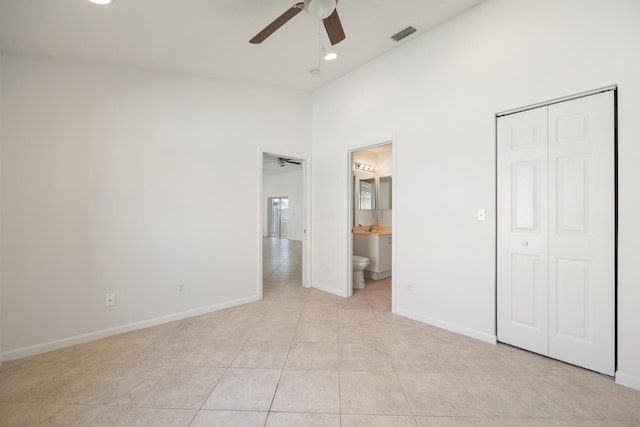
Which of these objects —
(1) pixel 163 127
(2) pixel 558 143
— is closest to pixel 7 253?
(1) pixel 163 127

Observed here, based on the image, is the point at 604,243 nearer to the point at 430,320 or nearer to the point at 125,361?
the point at 430,320

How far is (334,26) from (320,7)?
150mm

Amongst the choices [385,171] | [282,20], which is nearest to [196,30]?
[282,20]

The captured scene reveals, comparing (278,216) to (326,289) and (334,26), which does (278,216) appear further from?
(334,26)

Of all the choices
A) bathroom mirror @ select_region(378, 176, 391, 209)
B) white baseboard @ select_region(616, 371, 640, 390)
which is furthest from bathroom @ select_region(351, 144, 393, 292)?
white baseboard @ select_region(616, 371, 640, 390)

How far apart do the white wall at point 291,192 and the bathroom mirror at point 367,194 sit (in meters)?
4.80

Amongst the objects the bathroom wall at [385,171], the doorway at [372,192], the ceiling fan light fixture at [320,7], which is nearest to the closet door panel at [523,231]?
the ceiling fan light fixture at [320,7]

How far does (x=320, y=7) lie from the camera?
6.12ft

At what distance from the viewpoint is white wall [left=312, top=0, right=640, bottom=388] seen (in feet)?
6.13

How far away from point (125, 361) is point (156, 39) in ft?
9.37

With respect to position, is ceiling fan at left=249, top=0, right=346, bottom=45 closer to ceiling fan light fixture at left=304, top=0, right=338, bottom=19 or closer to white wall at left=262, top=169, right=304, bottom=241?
ceiling fan light fixture at left=304, top=0, right=338, bottom=19

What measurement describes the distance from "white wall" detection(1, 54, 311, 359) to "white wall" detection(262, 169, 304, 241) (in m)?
6.60

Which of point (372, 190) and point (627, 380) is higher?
point (372, 190)

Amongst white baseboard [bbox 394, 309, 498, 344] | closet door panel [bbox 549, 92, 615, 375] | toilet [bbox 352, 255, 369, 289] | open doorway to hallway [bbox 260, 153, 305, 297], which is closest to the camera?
closet door panel [bbox 549, 92, 615, 375]
